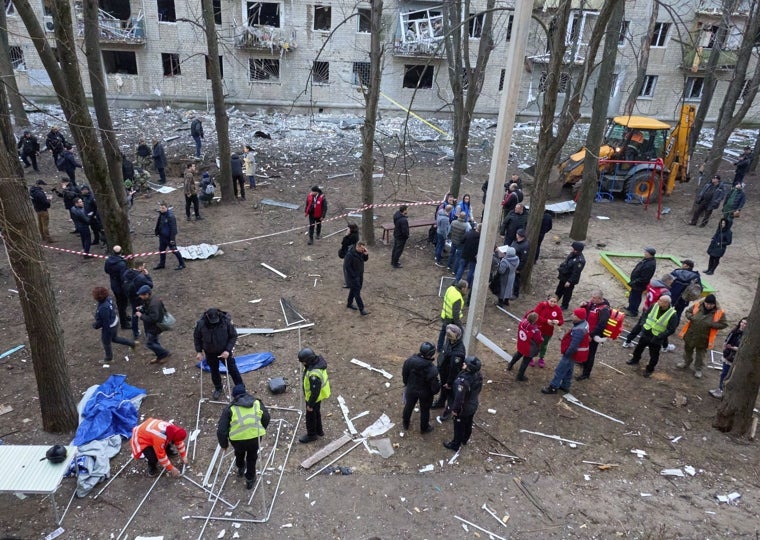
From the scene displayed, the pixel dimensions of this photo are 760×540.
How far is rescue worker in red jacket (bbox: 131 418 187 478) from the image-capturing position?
5.89 m

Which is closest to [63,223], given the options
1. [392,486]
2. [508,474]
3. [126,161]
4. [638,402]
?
[126,161]

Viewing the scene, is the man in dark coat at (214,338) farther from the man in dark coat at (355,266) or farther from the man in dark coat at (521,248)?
the man in dark coat at (521,248)

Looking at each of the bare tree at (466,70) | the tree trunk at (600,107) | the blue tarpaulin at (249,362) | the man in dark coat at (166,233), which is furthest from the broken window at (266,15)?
the blue tarpaulin at (249,362)

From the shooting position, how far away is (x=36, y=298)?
6.11m

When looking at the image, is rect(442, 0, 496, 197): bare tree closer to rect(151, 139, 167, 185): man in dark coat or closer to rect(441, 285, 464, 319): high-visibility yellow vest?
rect(441, 285, 464, 319): high-visibility yellow vest

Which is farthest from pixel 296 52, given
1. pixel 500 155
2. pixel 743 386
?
pixel 743 386

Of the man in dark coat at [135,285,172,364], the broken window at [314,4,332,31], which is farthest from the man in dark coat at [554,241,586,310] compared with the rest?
the broken window at [314,4,332,31]

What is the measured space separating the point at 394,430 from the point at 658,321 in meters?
4.63

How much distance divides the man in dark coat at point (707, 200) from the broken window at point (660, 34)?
1688 cm

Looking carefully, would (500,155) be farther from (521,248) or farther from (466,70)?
(466,70)

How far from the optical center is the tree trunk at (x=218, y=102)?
44.6 feet

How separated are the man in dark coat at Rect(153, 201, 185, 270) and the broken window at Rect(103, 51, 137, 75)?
20.1 metres

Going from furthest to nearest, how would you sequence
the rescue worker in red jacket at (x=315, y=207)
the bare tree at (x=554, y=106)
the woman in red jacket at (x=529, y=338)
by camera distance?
the rescue worker in red jacket at (x=315, y=207) < the bare tree at (x=554, y=106) < the woman in red jacket at (x=529, y=338)

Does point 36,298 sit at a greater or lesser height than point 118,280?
greater
